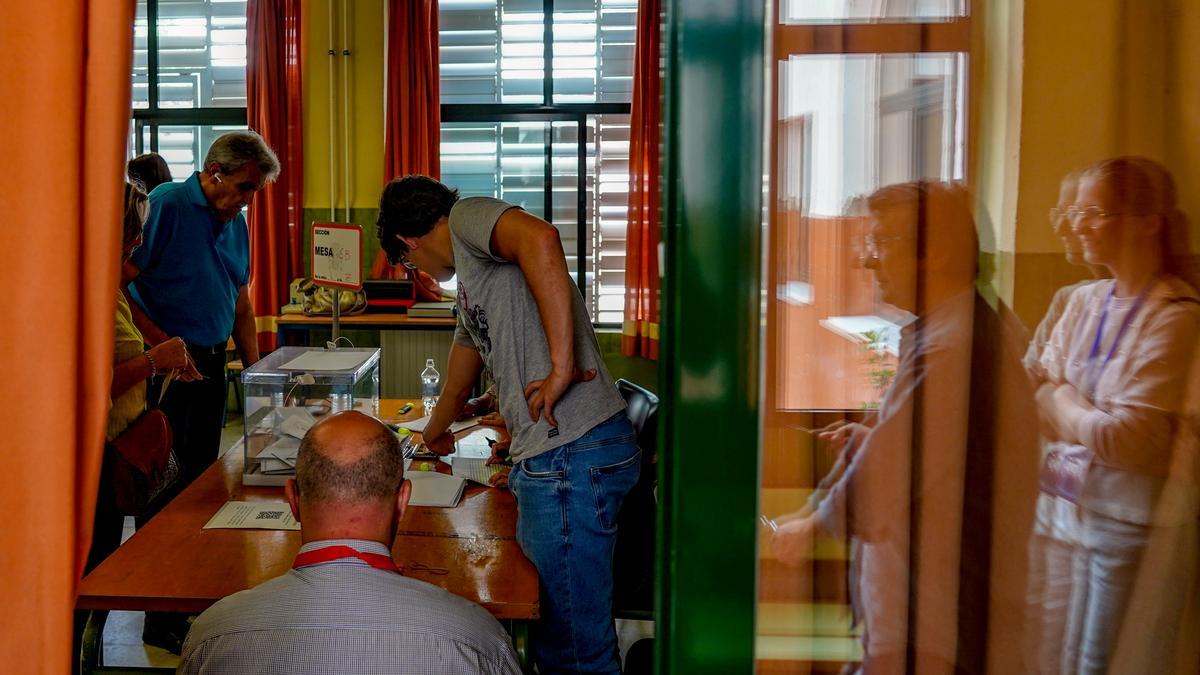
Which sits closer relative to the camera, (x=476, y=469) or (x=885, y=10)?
(x=885, y=10)

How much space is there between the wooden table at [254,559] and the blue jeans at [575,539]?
0.09 metres

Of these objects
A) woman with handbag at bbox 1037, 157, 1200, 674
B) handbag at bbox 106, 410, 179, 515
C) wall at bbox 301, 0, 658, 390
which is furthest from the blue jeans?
wall at bbox 301, 0, 658, 390

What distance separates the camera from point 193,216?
3.45 m

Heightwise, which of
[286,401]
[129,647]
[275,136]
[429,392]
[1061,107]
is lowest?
[129,647]

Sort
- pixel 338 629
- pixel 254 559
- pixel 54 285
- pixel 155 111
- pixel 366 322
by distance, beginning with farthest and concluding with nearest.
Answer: pixel 155 111
pixel 366 322
pixel 254 559
pixel 338 629
pixel 54 285

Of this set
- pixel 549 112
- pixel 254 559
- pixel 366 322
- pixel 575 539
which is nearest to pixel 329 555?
pixel 254 559

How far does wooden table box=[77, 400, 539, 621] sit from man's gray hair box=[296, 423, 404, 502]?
335mm

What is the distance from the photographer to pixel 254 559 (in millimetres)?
1886

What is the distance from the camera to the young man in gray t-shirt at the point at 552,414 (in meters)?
1.99

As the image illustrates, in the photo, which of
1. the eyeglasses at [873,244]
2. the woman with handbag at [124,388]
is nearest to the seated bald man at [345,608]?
the eyeglasses at [873,244]

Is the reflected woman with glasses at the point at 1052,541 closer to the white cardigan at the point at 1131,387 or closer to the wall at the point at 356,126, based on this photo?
the white cardigan at the point at 1131,387

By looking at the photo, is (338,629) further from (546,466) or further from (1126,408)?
(1126,408)

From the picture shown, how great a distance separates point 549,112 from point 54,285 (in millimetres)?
5848

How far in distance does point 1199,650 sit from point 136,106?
7116 mm
